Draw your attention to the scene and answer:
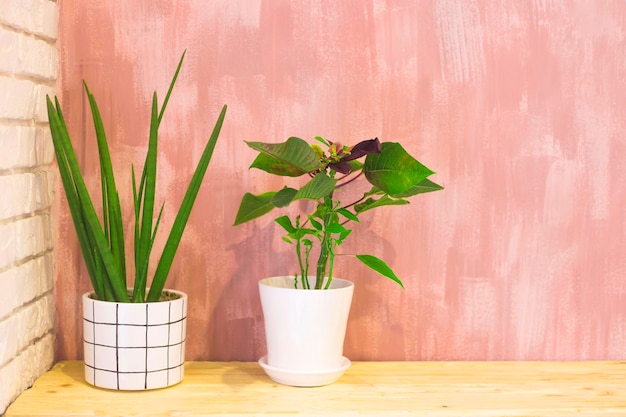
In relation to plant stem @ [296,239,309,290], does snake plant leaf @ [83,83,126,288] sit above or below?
above

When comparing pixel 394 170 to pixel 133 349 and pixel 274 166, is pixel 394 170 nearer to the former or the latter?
pixel 274 166

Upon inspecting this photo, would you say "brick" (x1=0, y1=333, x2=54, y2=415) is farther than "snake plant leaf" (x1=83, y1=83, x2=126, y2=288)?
No

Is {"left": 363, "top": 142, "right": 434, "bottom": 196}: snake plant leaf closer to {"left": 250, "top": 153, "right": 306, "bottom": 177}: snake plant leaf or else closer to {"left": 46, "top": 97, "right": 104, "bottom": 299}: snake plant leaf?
{"left": 250, "top": 153, "right": 306, "bottom": 177}: snake plant leaf

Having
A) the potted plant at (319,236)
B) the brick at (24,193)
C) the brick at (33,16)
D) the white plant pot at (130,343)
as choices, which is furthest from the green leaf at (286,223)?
the brick at (33,16)

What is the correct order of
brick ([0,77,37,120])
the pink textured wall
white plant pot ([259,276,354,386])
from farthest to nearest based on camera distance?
1. the pink textured wall
2. white plant pot ([259,276,354,386])
3. brick ([0,77,37,120])

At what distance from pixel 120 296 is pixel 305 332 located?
0.99ft

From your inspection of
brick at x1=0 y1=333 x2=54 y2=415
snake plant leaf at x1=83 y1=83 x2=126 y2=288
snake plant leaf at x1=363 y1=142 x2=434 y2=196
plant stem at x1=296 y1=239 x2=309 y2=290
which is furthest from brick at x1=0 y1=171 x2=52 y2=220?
snake plant leaf at x1=363 y1=142 x2=434 y2=196

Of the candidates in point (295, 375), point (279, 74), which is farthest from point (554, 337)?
point (279, 74)

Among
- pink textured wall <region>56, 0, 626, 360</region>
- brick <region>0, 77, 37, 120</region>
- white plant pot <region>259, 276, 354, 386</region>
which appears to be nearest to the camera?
brick <region>0, 77, 37, 120</region>

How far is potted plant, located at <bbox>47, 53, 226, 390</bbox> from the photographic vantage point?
117 cm

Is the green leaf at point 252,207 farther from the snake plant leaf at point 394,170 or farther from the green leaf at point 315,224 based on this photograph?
the snake plant leaf at point 394,170

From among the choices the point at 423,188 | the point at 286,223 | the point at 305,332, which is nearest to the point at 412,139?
the point at 423,188

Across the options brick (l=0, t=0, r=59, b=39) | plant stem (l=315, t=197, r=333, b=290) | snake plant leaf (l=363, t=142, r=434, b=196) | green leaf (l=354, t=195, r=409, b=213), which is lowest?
plant stem (l=315, t=197, r=333, b=290)

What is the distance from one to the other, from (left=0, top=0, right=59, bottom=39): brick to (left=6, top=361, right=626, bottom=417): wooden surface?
58 cm
